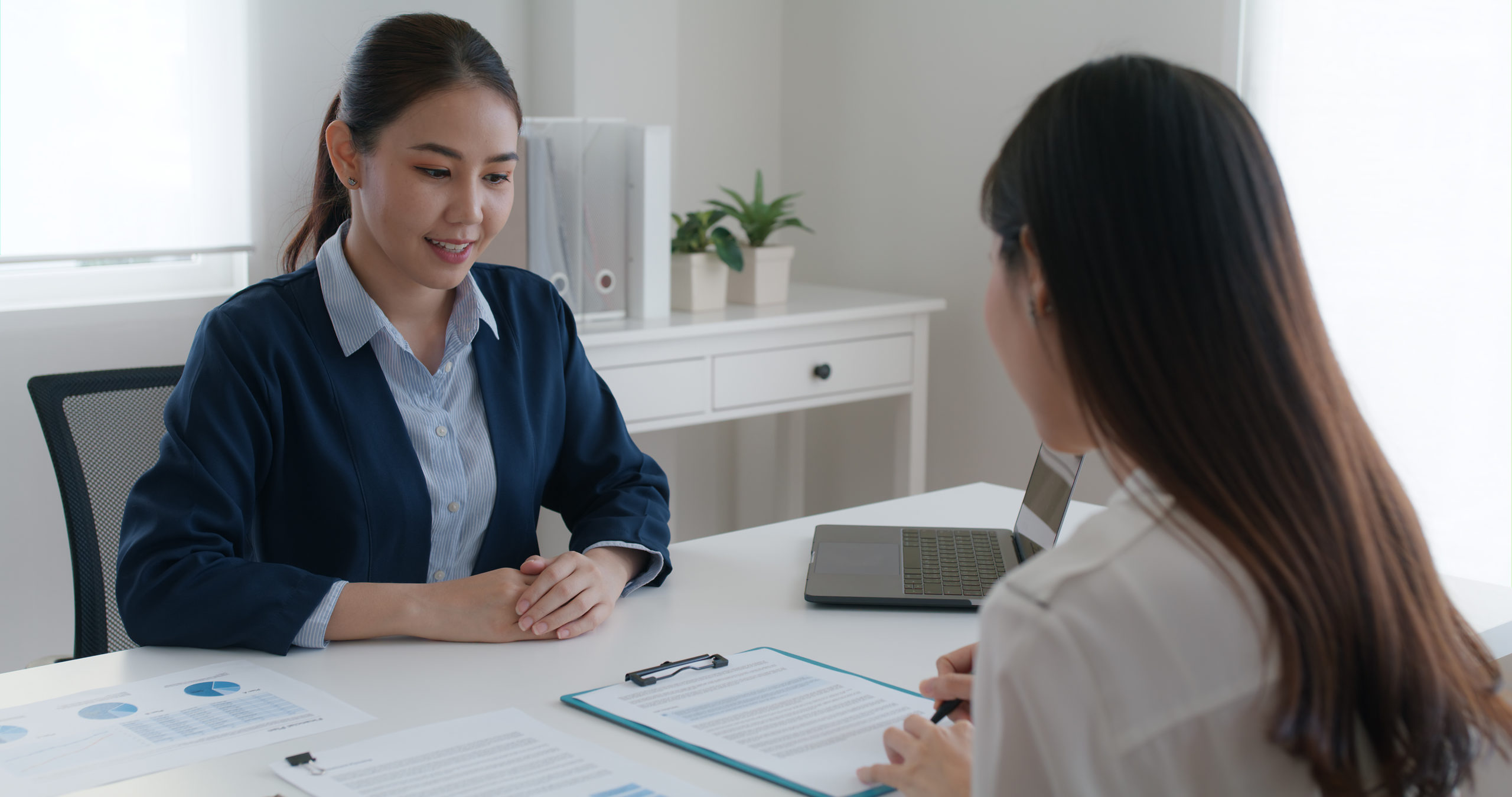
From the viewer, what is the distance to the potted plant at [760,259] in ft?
8.93

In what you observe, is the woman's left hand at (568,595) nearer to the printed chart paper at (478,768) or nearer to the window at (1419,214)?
the printed chart paper at (478,768)

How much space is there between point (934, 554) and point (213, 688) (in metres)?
0.73

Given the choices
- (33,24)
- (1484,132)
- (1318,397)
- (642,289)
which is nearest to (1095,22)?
(1484,132)

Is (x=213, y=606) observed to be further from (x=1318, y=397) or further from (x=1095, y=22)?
(x=1095, y=22)

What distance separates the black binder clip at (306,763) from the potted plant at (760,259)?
192 centimetres

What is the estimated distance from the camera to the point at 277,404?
1.28m

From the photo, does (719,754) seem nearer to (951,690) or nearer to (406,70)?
(951,690)

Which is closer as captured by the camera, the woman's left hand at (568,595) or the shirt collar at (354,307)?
the woman's left hand at (568,595)

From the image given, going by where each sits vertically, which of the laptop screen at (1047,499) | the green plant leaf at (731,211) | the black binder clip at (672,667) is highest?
the green plant leaf at (731,211)

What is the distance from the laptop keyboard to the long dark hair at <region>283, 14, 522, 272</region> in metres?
0.67

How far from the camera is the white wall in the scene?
274cm

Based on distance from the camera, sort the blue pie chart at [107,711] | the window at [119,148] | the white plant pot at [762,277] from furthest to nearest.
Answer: the white plant pot at [762,277]
the window at [119,148]
the blue pie chart at [107,711]

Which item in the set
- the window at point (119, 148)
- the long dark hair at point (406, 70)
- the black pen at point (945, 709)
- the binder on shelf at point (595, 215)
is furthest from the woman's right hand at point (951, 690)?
the window at point (119, 148)

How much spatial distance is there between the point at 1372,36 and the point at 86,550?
2125mm
